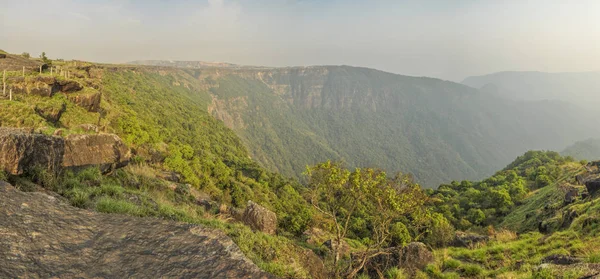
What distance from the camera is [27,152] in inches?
304

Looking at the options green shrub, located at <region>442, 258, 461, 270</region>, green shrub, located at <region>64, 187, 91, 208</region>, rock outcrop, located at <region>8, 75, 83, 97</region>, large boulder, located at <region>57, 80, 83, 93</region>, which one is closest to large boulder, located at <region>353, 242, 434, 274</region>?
green shrub, located at <region>442, 258, 461, 270</region>

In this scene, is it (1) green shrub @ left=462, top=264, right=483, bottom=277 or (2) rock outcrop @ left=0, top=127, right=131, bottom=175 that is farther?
(1) green shrub @ left=462, top=264, right=483, bottom=277

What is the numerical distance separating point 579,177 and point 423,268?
92.6 feet

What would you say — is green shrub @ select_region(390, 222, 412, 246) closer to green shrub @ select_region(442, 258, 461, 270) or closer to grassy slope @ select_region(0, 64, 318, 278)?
green shrub @ select_region(442, 258, 461, 270)

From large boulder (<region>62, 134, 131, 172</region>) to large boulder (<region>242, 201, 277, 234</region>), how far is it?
727 cm

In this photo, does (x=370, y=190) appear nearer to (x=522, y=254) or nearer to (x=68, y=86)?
(x=522, y=254)

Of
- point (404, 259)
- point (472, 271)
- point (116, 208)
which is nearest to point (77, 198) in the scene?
point (116, 208)

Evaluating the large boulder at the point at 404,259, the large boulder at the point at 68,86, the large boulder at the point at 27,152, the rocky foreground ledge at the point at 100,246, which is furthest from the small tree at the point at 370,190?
the large boulder at the point at 68,86

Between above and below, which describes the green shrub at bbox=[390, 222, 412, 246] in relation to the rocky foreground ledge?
below

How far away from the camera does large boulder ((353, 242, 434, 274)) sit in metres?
11.9

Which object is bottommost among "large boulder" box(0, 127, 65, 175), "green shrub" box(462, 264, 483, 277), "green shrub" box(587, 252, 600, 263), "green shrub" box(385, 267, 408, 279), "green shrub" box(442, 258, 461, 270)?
"green shrub" box(385, 267, 408, 279)

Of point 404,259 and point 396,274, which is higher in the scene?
point 396,274

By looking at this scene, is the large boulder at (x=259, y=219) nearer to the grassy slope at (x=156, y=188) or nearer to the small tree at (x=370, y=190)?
the grassy slope at (x=156, y=188)

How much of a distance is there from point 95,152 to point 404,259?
15151 millimetres
